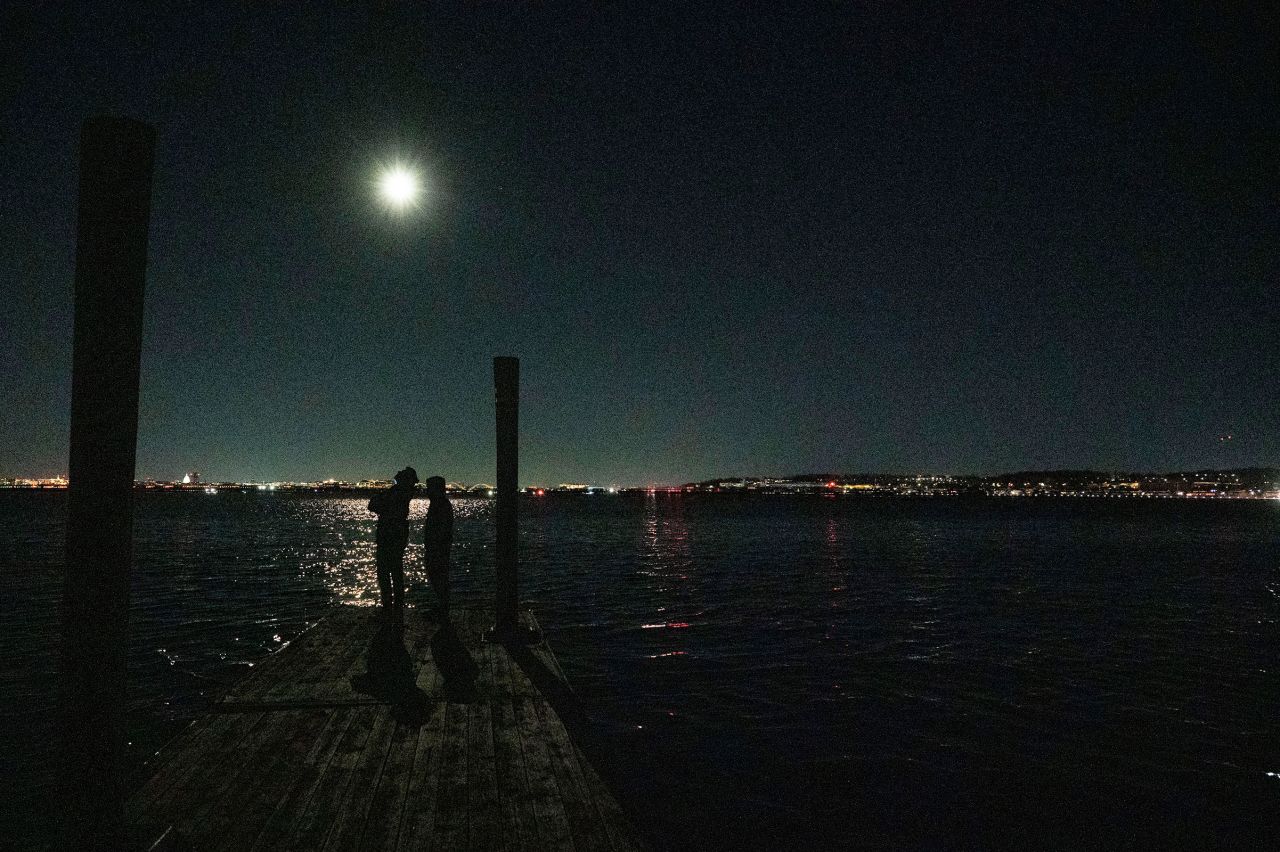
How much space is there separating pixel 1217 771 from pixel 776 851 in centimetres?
543

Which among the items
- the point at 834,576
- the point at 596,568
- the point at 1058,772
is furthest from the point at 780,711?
the point at 596,568

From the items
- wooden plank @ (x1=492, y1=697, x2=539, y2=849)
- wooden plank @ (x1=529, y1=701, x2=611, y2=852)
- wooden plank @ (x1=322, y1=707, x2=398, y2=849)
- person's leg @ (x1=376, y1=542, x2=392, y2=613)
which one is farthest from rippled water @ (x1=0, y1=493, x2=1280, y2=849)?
person's leg @ (x1=376, y1=542, x2=392, y2=613)

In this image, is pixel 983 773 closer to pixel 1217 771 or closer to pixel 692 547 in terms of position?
pixel 1217 771

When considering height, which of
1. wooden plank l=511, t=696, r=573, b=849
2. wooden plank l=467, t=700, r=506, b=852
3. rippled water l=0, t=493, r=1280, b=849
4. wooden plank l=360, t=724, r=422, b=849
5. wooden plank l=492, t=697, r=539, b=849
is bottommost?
rippled water l=0, t=493, r=1280, b=849

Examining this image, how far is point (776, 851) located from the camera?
5.69 metres

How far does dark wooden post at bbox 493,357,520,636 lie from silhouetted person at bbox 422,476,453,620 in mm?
1070

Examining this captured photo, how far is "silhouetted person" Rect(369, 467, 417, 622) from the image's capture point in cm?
953

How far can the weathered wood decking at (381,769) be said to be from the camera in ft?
13.5

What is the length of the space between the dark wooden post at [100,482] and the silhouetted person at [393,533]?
6.25 metres

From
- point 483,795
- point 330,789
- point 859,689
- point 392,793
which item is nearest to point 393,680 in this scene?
point 330,789

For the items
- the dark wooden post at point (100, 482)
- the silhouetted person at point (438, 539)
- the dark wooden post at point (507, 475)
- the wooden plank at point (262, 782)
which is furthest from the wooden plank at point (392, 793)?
the silhouetted person at point (438, 539)

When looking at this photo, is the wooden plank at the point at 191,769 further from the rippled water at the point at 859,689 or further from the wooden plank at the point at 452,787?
the rippled water at the point at 859,689

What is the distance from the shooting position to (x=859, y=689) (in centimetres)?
1021

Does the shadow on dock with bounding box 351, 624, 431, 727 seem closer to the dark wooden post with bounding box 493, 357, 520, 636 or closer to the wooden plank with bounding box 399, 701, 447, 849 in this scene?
the wooden plank with bounding box 399, 701, 447, 849
